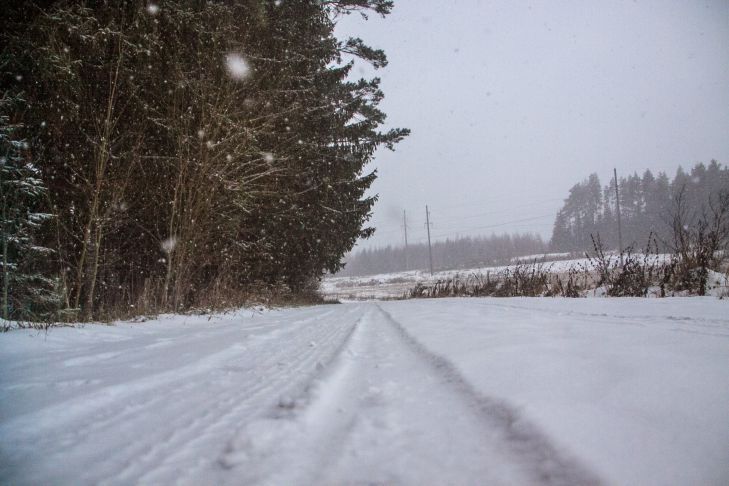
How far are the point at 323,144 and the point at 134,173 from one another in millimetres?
5795

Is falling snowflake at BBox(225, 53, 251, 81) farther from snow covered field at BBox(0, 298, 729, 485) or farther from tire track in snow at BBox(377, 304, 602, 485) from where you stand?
tire track in snow at BBox(377, 304, 602, 485)

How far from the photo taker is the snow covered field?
537mm

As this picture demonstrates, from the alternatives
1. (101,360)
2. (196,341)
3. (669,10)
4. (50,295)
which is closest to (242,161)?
(50,295)

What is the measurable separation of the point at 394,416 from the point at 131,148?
175 inches

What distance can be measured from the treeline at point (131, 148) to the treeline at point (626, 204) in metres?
55.2

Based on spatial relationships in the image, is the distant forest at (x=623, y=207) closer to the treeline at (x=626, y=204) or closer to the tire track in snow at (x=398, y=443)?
the treeline at (x=626, y=204)

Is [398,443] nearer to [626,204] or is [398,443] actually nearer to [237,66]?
[237,66]

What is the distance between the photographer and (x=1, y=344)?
176 cm

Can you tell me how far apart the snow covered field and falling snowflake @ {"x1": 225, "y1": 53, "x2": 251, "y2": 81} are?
4.72m

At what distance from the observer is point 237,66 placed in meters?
5.08

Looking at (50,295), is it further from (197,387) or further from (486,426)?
(486,426)

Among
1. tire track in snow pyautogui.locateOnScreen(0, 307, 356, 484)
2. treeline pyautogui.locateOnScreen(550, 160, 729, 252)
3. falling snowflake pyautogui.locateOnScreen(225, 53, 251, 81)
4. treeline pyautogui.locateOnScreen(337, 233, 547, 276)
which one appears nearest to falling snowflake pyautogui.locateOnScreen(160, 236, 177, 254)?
falling snowflake pyautogui.locateOnScreen(225, 53, 251, 81)

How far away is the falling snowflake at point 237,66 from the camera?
195 inches

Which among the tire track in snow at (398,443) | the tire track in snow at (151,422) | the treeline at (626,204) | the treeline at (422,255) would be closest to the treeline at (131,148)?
the tire track in snow at (151,422)
